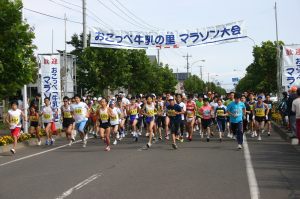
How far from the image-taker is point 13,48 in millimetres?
15906

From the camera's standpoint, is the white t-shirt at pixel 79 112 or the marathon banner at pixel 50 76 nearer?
the white t-shirt at pixel 79 112

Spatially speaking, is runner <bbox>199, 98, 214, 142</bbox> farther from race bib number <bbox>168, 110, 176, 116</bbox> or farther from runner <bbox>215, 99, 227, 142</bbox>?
race bib number <bbox>168, 110, 176, 116</bbox>

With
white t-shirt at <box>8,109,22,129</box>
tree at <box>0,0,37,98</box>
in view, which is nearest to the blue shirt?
white t-shirt at <box>8,109,22,129</box>

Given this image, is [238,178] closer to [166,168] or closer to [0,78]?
[166,168]

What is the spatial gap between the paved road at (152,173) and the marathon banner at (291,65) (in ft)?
15.6

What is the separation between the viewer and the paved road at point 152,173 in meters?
7.93

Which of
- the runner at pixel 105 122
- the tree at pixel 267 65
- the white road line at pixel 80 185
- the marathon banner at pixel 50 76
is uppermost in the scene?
the tree at pixel 267 65

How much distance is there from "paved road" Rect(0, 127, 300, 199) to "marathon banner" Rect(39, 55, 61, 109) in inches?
277

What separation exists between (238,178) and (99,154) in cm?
582

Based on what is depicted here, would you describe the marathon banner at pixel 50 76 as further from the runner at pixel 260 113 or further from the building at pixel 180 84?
the building at pixel 180 84

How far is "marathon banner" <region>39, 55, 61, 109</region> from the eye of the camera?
22250 mm

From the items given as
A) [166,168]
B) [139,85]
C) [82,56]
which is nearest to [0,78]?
[166,168]

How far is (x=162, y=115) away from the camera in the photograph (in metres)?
19.6

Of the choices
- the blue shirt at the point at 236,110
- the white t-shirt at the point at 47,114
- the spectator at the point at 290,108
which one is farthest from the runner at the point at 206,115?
the white t-shirt at the point at 47,114
